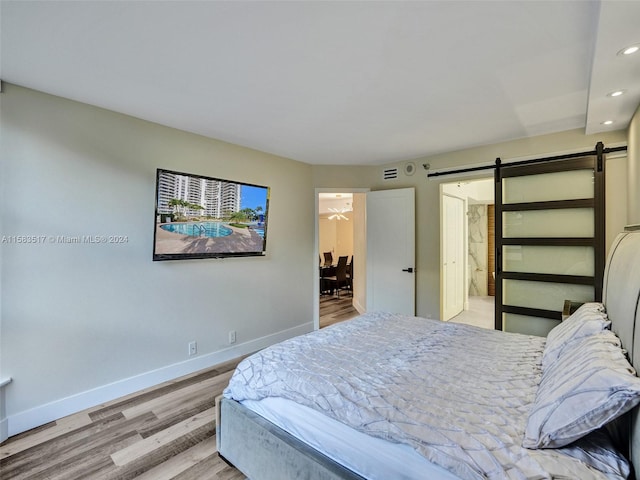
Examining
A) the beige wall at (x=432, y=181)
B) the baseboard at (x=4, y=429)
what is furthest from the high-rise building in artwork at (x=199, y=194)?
the baseboard at (x=4, y=429)

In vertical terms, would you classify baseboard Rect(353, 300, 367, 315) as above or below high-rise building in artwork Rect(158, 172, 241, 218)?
below

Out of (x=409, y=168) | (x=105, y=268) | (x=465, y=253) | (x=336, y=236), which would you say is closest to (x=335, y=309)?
(x=465, y=253)

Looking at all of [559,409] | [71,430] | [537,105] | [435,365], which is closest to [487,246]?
[537,105]

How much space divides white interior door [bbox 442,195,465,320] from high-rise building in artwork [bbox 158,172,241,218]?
124 inches

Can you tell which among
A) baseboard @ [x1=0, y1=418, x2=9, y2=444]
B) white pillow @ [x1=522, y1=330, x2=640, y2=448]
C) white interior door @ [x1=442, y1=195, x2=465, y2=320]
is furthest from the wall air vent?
baseboard @ [x1=0, y1=418, x2=9, y2=444]

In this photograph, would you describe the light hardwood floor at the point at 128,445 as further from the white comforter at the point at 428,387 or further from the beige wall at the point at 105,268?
the white comforter at the point at 428,387

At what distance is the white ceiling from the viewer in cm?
151

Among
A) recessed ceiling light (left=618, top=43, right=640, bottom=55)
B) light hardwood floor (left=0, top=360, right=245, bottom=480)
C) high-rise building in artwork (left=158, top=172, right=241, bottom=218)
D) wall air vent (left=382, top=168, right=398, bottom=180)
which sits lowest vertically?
light hardwood floor (left=0, top=360, right=245, bottom=480)

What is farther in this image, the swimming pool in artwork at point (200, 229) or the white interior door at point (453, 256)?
the white interior door at point (453, 256)

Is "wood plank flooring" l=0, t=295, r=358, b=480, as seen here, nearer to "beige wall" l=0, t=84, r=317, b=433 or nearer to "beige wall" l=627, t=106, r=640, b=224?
"beige wall" l=0, t=84, r=317, b=433

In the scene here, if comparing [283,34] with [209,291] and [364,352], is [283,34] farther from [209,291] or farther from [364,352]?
[209,291]

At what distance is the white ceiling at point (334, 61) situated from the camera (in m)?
1.51

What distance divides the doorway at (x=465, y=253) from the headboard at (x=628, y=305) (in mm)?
2263

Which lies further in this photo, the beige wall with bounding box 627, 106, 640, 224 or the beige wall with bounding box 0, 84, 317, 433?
the beige wall with bounding box 627, 106, 640, 224
